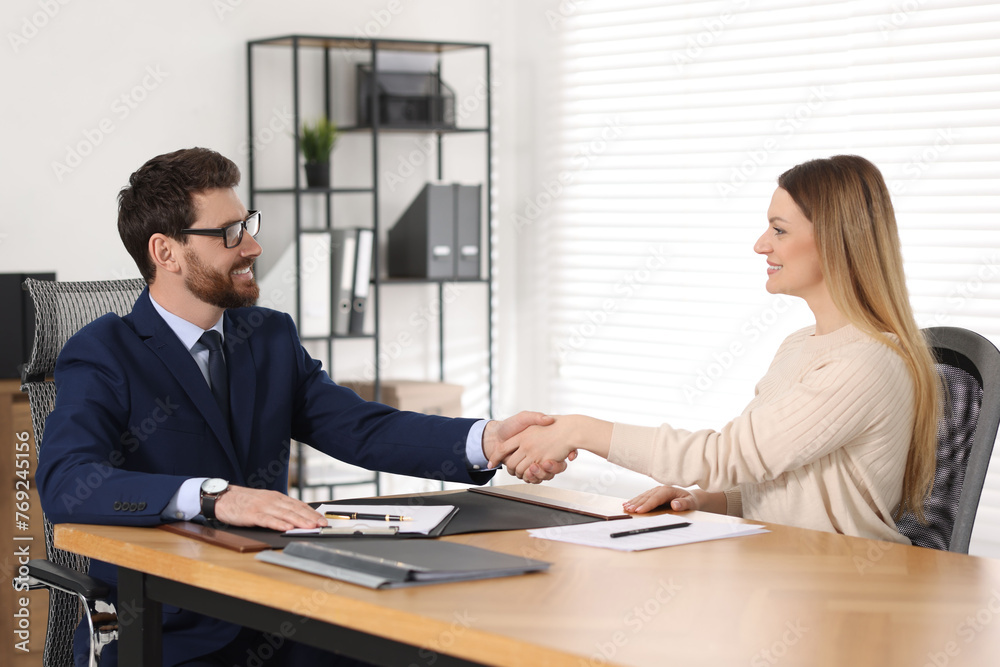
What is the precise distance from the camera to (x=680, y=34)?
3963mm

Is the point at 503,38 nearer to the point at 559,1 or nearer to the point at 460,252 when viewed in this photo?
the point at 559,1

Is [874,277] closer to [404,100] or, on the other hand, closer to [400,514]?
[400,514]

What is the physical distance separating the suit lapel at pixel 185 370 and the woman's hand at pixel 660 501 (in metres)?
0.71

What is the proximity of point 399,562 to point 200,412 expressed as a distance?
729 millimetres

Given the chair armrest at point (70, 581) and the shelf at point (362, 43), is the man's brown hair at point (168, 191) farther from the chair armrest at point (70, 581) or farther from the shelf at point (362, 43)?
the shelf at point (362, 43)

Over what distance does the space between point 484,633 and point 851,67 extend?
282cm

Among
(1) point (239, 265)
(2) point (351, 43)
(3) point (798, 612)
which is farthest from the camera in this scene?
(2) point (351, 43)

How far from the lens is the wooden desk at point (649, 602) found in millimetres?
1108

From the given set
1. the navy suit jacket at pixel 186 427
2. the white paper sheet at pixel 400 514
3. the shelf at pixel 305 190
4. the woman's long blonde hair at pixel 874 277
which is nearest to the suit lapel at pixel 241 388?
the navy suit jacket at pixel 186 427

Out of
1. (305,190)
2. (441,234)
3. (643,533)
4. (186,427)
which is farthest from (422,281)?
(643,533)

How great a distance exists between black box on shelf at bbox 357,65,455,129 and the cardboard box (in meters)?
0.98

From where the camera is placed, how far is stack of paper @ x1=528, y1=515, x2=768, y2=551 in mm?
1578

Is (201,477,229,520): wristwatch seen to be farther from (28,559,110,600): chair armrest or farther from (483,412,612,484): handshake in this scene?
(483,412,612,484): handshake

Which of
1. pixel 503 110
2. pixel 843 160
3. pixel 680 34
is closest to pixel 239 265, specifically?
pixel 843 160
